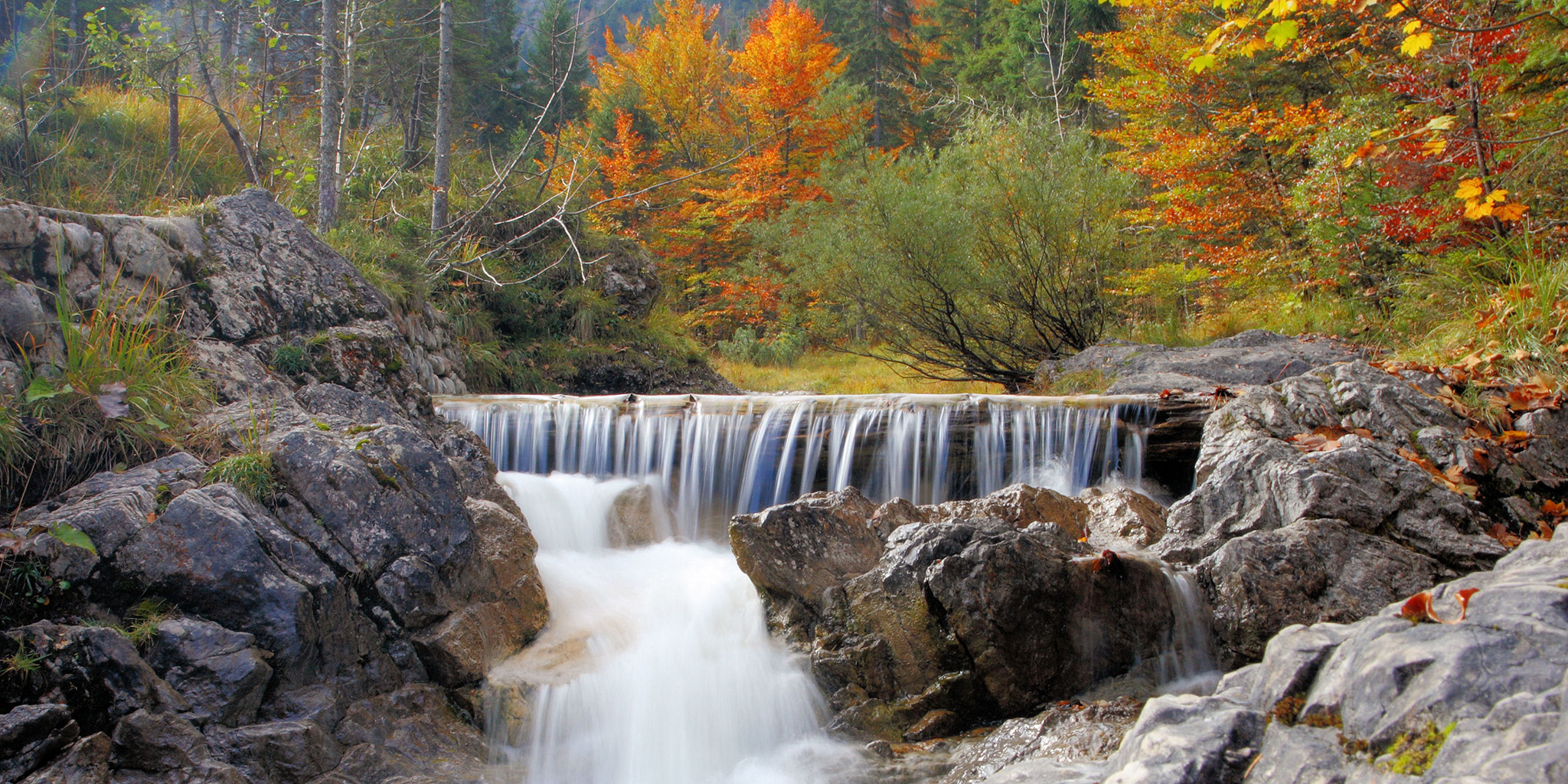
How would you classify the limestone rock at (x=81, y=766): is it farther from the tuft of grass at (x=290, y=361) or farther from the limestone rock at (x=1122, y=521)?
the limestone rock at (x=1122, y=521)

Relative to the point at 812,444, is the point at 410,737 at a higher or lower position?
lower

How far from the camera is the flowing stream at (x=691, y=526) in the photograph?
14.6ft

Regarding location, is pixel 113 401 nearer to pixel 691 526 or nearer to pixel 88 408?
pixel 88 408

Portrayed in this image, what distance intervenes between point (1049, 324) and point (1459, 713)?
1039 cm

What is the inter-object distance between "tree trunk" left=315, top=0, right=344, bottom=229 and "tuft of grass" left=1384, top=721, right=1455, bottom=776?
11.2 meters

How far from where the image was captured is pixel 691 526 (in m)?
7.76

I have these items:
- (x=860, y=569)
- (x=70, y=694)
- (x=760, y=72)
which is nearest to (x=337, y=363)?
(x=70, y=694)

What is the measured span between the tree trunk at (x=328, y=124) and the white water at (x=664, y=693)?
6.76m

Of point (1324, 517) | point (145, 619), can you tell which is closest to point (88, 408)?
point (145, 619)

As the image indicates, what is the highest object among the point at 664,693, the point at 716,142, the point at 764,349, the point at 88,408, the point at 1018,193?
the point at 716,142

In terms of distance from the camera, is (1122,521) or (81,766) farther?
(1122,521)

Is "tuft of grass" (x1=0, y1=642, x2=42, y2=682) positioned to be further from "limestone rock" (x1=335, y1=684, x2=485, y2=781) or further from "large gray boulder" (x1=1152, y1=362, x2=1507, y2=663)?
"large gray boulder" (x1=1152, y1=362, x2=1507, y2=663)

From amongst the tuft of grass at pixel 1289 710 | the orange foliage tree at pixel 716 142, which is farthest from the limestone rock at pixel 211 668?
the orange foliage tree at pixel 716 142

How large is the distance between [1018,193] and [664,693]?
887 cm
